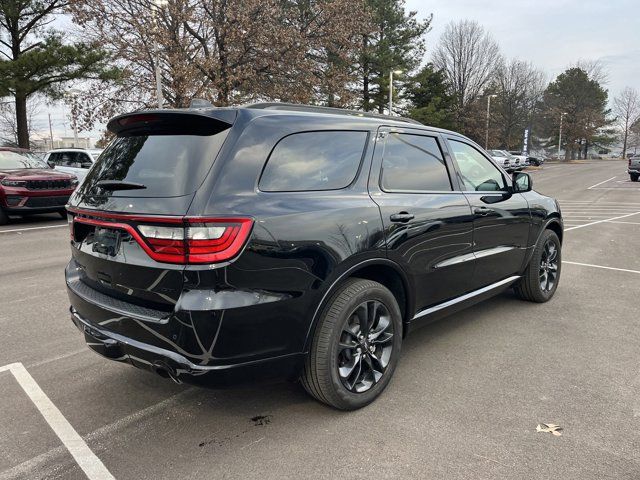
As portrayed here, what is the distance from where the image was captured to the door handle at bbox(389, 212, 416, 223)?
3.23 meters

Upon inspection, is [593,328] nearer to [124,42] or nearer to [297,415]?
[297,415]

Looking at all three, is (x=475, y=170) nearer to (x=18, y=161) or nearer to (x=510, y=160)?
(x=18, y=161)

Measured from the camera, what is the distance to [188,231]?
7.95 ft

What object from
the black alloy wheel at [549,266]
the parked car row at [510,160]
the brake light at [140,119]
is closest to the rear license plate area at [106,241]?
the brake light at [140,119]

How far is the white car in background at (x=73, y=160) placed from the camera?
1470 centimetres

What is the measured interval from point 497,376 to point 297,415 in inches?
59.4

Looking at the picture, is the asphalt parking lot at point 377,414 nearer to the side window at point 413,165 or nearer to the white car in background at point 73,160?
the side window at point 413,165

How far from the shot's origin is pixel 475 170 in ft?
14.3

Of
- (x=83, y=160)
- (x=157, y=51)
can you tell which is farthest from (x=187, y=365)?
(x=157, y=51)

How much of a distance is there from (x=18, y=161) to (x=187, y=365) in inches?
471

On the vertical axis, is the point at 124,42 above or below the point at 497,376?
above

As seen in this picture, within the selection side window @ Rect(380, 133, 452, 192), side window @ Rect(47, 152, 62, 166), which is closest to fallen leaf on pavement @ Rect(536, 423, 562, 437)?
side window @ Rect(380, 133, 452, 192)

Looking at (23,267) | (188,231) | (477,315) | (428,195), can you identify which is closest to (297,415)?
(188,231)

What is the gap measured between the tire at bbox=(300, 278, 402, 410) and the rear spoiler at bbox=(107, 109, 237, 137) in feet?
3.79
